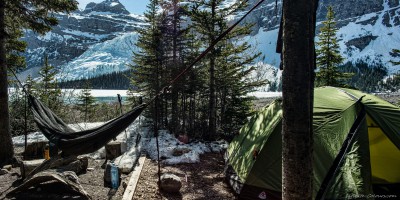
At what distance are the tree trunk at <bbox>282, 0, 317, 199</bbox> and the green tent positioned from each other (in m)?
2.50

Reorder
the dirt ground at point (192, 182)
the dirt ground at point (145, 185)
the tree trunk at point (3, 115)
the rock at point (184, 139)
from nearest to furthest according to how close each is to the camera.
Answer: the dirt ground at point (145, 185), the dirt ground at point (192, 182), the tree trunk at point (3, 115), the rock at point (184, 139)

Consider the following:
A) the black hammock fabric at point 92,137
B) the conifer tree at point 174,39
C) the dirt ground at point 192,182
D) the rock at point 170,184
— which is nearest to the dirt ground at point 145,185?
the dirt ground at point 192,182

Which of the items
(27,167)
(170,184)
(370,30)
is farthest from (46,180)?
(370,30)

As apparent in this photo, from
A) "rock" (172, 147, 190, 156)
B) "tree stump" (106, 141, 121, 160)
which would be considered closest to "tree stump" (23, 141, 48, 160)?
"tree stump" (106, 141, 121, 160)

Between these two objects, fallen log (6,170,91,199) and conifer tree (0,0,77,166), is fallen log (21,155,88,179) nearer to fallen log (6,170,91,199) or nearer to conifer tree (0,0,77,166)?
fallen log (6,170,91,199)

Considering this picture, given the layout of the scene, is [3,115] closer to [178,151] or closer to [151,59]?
[178,151]

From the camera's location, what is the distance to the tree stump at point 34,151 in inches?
291

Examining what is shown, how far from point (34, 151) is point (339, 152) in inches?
284

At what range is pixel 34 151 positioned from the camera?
750 cm

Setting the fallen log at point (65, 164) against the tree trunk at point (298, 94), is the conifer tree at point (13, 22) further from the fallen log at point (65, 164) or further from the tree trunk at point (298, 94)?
the tree trunk at point (298, 94)

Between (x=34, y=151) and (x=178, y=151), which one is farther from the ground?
(x=34, y=151)

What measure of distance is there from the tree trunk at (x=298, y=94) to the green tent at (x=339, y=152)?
98.6 inches

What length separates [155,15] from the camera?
14.5m

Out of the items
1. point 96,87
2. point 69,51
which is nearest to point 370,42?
point 96,87
